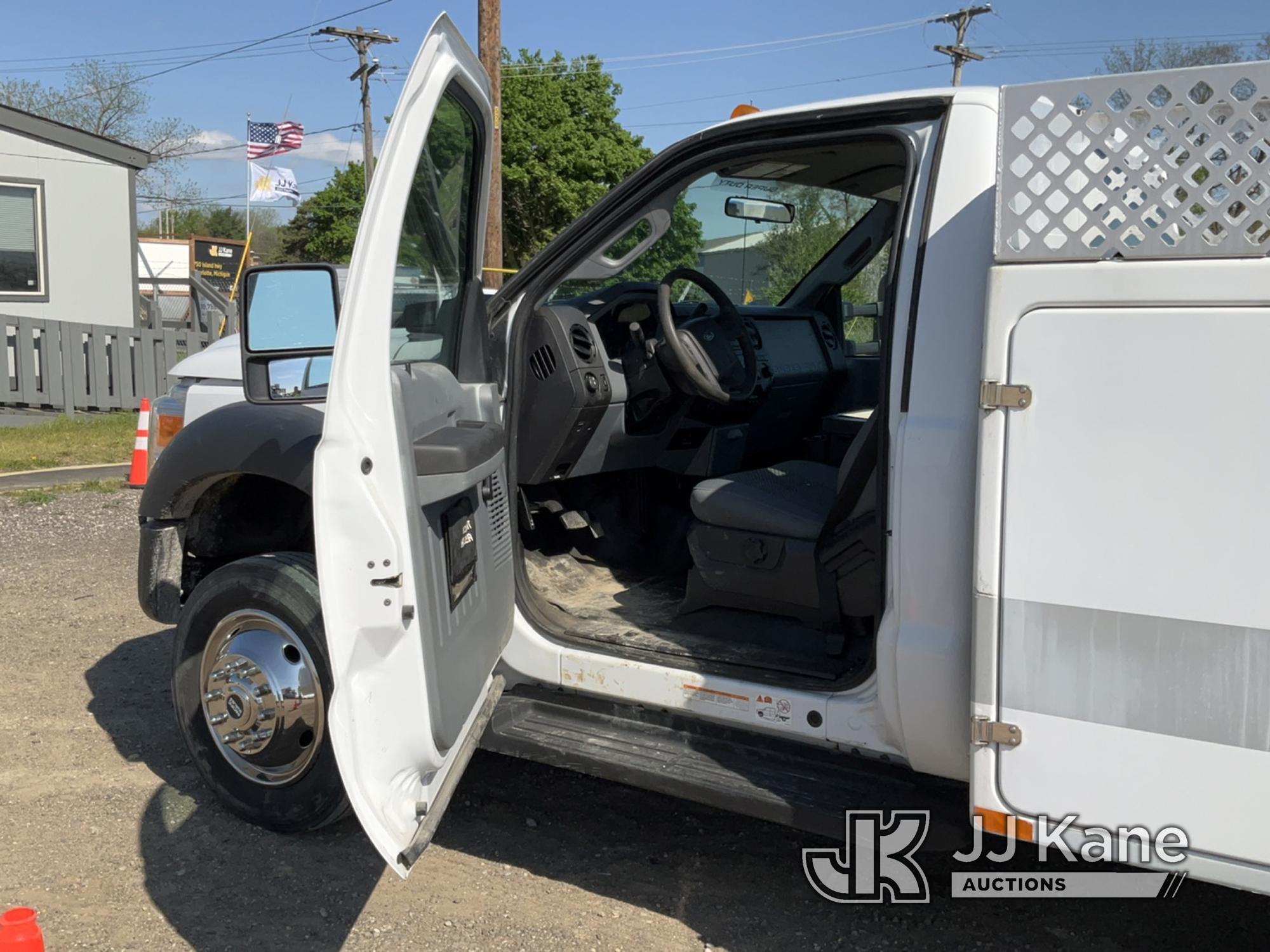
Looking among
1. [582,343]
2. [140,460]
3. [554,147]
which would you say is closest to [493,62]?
[140,460]

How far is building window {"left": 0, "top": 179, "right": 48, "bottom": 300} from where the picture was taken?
614 inches

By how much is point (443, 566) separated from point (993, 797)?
1357 mm

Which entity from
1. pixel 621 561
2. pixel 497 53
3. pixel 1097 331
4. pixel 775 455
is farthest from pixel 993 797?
pixel 497 53

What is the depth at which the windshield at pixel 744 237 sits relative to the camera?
3.77 metres

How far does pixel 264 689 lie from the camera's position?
10.8 ft

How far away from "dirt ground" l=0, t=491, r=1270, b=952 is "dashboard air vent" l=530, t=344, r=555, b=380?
1391 mm

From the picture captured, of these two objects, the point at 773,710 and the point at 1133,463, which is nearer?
the point at 1133,463

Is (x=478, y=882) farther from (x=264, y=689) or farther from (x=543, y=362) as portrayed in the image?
(x=543, y=362)

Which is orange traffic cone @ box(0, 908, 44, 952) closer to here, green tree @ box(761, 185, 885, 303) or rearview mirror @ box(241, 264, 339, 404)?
rearview mirror @ box(241, 264, 339, 404)

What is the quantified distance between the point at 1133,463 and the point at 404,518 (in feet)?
4.97

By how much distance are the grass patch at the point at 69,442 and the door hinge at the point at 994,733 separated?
990 centimetres

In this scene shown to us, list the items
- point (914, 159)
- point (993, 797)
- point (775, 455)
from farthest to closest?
point (775, 455)
point (914, 159)
point (993, 797)

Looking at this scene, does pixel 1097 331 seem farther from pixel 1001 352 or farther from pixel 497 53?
pixel 497 53

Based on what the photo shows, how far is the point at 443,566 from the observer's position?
2783mm
